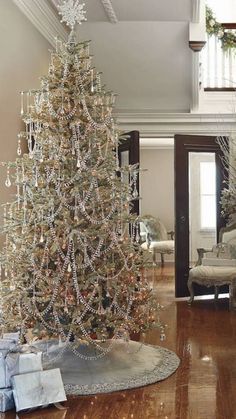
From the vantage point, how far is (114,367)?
4.02 meters

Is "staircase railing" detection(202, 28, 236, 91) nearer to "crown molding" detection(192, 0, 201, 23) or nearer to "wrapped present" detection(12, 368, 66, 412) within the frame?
"crown molding" detection(192, 0, 201, 23)

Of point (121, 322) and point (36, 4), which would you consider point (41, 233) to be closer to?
point (121, 322)

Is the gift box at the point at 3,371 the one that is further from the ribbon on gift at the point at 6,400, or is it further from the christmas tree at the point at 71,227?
the christmas tree at the point at 71,227

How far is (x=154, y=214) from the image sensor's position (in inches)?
481

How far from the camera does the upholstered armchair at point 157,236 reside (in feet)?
36.0

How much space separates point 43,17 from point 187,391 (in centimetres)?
415

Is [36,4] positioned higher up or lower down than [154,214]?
higher up

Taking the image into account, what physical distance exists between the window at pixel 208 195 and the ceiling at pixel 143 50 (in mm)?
968

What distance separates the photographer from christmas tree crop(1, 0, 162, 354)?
154 inches

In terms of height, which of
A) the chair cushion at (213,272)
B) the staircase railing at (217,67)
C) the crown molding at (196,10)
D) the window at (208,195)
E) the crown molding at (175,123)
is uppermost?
the crown molding at (196,10)

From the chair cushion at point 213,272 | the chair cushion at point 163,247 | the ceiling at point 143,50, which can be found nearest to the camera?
the ceiling at point 143,50

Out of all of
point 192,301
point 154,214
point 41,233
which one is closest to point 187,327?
point 192,301

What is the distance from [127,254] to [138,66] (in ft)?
12.6

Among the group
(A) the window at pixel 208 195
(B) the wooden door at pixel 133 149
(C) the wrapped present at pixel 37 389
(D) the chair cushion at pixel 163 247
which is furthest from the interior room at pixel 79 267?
(D) the chair cushion at pixel 163 247
